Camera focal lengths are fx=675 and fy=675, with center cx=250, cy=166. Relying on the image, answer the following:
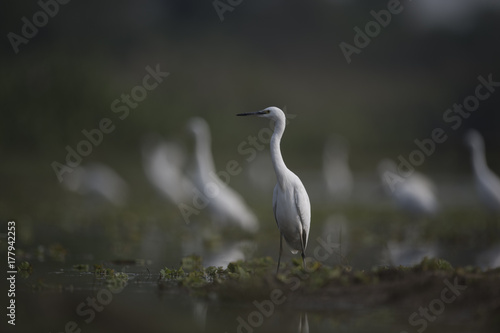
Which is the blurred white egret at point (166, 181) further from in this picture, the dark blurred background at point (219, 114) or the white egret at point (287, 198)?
the white egret at point (287, 198)

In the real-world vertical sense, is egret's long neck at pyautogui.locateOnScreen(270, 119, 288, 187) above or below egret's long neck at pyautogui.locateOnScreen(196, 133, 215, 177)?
above

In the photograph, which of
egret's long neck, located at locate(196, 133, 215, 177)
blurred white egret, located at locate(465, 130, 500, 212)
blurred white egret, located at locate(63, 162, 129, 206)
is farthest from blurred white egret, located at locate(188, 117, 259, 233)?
blurred white egret, located at locate(63, 162, 129, 206)

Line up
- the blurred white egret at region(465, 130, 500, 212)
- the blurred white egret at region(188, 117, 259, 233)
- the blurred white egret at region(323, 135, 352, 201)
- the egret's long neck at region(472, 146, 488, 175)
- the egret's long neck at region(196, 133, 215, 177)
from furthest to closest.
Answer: the blurred white egret at region(323, 135, 352, 201)
the egret's long neck at region(472, 146, 488, 175)
the egret's long neck at region(196, 133, 215, 177)
the blurred white egret at region(465, 130, 500, 212)
the blurred white egret at region(188, 117, 259, 233)

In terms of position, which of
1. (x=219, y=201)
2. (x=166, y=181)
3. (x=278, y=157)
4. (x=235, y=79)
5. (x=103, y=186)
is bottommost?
(x=235, y=79)

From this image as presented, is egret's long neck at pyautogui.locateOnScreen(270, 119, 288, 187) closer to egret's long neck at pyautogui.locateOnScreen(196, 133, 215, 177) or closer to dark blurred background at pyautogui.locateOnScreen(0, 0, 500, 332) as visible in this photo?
dark blurred background at pyautogui.locateOnScreen(0, 0, 500, 332)

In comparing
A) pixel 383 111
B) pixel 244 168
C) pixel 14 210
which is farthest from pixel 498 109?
pixel 14 210

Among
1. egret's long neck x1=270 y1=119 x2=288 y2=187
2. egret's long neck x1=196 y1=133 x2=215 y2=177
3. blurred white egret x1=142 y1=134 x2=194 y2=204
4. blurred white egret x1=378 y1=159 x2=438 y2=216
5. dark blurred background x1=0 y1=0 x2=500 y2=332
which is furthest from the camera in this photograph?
blurred white egret x1=142 y1=134 x2=194 y2=204

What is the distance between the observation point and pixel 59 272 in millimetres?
7504

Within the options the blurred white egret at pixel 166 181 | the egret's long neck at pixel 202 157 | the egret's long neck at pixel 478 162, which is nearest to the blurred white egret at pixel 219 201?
the egret's long neck at pixel 202 157

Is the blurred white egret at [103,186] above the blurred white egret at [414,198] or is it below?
above

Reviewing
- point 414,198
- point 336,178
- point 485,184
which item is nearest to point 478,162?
point 485,184

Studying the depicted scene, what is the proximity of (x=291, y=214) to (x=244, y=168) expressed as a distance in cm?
2585

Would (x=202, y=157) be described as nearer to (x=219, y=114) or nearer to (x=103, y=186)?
(x=103, y=186)

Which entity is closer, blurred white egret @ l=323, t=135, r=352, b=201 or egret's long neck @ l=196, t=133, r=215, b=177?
egret's long neck @ l=196, t=133, r=215, b=177
